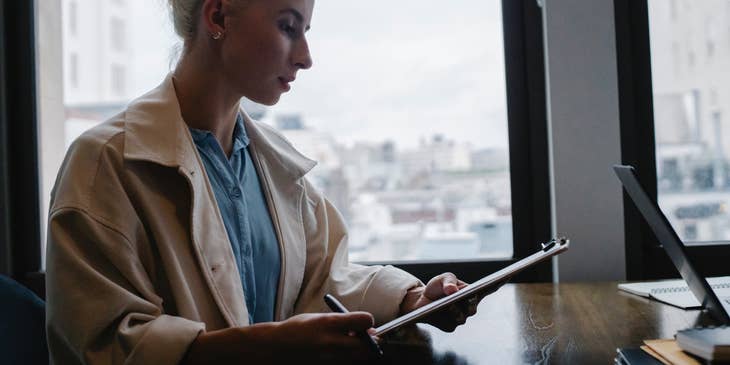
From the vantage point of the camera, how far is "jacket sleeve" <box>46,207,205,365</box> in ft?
2.82

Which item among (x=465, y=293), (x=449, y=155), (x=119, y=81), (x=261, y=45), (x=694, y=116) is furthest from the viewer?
(x=119, y=81)

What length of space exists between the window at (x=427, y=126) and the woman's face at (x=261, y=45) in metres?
0.81

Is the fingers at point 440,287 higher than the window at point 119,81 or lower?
lower

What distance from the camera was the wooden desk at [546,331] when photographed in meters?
0.97

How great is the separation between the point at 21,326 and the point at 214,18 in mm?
652

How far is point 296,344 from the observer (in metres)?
0.85

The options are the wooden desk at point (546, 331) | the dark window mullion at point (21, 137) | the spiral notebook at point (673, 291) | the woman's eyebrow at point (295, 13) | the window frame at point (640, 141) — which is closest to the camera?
the wooden desk at point (546, 331)

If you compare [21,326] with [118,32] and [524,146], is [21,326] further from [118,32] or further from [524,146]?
[524,146]

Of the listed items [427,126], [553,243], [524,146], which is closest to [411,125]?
[427,126]

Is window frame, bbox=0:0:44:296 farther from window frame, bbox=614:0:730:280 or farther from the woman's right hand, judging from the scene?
window frame, bbox=614:0:730:280

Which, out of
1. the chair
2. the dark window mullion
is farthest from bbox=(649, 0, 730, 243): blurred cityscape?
the dark window mullion

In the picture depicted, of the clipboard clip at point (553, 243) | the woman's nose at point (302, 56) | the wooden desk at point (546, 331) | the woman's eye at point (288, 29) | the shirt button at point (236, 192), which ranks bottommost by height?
Result: the wooden desk at point (546, 331)

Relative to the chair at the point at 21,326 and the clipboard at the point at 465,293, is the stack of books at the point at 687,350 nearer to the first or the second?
the clipboard at the point at 465,293

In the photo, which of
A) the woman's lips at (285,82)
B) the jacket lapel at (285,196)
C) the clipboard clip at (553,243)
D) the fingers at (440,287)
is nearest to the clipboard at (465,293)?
the clipboard clip at (553,243)
